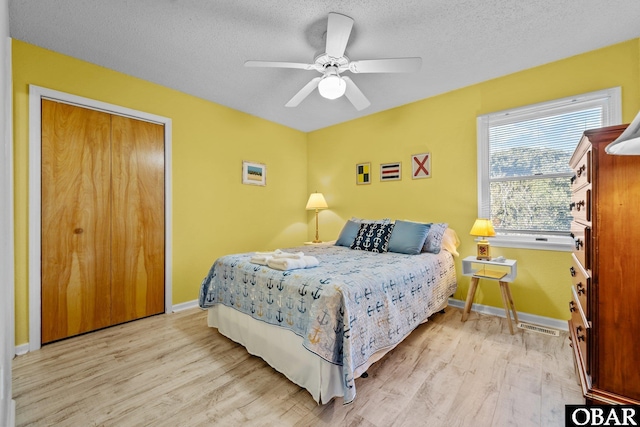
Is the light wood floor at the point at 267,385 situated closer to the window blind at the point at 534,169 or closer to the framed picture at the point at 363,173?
the window blind at the point at 534,169

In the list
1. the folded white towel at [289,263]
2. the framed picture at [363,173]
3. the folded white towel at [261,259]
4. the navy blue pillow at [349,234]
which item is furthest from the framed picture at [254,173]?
the folded white towel at [289,263]

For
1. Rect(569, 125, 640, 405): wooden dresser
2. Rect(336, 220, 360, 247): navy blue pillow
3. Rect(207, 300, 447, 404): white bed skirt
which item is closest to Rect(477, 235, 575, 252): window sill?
Rect(569, 125, 640, 405): wooden dresser

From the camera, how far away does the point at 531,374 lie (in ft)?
6.35

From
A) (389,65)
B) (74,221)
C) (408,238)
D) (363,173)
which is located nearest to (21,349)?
(74,221)

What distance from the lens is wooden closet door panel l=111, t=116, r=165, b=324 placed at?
2836mm

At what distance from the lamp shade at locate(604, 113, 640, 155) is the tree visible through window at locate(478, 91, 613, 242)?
183cm

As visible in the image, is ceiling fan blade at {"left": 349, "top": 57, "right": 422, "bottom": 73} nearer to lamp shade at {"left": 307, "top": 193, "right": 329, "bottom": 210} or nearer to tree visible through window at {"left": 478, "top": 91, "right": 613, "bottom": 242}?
tree visible through window at {"left": 478, "top": 91, "right": 613, "bottom": 242}

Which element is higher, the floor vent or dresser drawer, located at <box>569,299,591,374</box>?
dresser drawer, located at <box>569,299,591,374</box>

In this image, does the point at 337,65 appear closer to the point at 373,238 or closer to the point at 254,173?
the point at 373,238

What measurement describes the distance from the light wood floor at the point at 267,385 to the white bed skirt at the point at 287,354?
0.08 metres

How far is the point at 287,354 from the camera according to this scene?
1.90m

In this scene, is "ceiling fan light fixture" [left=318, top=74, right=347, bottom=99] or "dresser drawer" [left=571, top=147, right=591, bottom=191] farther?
"ceiling fan light fixture" [left=318, top=74, right=347, bottom=99]

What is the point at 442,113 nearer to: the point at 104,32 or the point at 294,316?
the point at 294,316

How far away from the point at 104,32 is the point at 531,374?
13.2 feet
